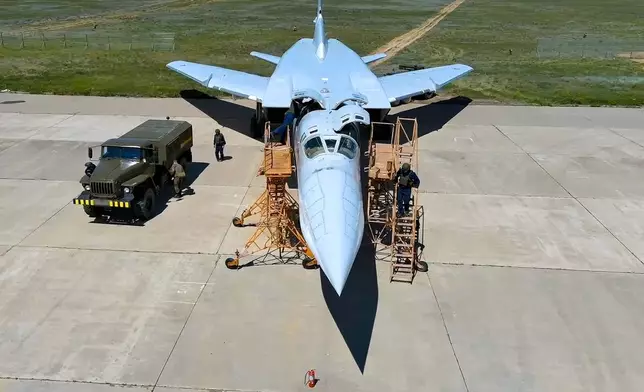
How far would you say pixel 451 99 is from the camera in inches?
1222

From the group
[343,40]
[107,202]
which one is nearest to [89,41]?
[343,40]

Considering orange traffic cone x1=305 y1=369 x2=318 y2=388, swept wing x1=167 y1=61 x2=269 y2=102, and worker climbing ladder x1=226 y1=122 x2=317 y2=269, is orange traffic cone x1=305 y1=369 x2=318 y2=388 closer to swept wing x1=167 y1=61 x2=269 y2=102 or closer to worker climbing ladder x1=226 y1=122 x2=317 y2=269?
worker climbing ladder x1=226 y1=122 x2=317 y2=269

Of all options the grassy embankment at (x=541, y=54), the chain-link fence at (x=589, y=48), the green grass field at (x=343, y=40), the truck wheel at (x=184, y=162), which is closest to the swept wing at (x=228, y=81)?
the truck wheel at (x=184, y=162)

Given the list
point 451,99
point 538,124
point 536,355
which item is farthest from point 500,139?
point 536,355

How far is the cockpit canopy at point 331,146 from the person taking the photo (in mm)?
13188

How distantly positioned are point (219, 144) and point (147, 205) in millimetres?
5323

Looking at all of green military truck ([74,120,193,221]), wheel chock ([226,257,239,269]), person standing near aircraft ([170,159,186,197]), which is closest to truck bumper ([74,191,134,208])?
green military truck ([74,120,193,221])

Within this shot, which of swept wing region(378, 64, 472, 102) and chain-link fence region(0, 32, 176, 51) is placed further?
chain-link fence region(0, 32, 176, 51)

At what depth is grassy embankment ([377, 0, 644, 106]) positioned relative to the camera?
33.2 meters

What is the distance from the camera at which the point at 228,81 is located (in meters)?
24.6

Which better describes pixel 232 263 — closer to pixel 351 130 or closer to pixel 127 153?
pixel 351 130

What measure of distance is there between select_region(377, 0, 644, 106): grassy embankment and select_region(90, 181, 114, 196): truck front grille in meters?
23.0

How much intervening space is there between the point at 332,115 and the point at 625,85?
29181 millimetres

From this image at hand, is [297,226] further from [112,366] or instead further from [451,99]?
[451,99]
